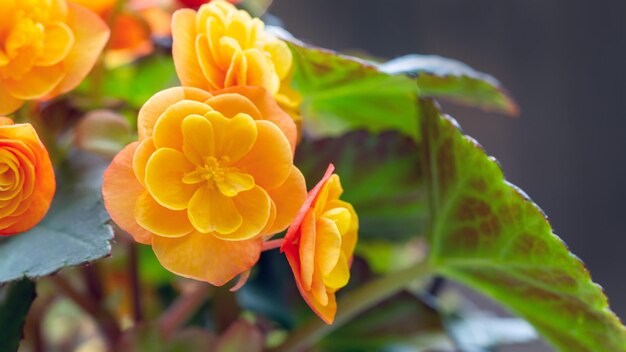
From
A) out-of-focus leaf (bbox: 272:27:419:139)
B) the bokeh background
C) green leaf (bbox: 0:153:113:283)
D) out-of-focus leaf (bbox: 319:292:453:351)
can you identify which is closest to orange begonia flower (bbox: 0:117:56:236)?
green leaf (bbox: 0:153:113:283)

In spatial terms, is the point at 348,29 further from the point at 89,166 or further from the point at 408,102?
the point at 89,166

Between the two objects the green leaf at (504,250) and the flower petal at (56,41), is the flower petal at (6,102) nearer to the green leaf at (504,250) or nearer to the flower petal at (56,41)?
the flower petal at (56,41)

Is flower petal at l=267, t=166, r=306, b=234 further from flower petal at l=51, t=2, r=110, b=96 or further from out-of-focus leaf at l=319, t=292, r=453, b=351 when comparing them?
out-of-focus leaf at l=319, t=292, r=453, b=351

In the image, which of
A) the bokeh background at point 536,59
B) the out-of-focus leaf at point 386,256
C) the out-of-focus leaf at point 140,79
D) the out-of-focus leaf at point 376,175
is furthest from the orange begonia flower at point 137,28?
the bokeh background at point 536,59

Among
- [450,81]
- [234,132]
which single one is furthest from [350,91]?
[234,132]

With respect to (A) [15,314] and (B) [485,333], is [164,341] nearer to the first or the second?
(A) [15,314]

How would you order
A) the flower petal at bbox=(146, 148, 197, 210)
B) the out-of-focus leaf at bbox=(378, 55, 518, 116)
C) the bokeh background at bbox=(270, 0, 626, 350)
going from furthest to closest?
the bokeh background at bbox=(270, 0, 626, 350)
the out-of-focus leaf at bbox=(378, 55, 518, 116)
the flower petal at bbox=(146, 148, 197, 210)

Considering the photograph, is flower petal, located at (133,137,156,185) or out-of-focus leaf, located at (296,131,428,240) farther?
out-of-focus leaf, located at (296,131,428,240)
